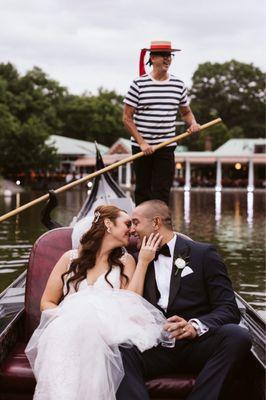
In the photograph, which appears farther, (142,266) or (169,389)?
(142,266)

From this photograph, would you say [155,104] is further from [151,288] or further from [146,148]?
[151,288]

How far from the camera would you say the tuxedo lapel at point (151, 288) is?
3004 mm

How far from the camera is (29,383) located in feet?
8.94

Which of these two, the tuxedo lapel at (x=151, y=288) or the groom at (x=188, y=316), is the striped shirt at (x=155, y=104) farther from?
the tuxedo lapel at (x=151, y=288)

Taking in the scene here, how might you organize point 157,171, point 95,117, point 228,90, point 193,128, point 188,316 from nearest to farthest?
point 188,316 → point 193,128 → point 157,171 → point 95,117 → point 228,90

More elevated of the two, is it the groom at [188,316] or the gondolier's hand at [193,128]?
the gondolier's hand at [193,128]

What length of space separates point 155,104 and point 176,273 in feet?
6.05

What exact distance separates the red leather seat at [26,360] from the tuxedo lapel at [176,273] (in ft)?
1.11

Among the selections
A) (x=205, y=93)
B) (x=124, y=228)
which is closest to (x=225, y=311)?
(x=124, y=228)

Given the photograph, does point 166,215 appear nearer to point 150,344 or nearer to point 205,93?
point 150,344

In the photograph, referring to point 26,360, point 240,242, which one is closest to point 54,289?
point 26,360

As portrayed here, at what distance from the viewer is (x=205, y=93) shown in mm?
68062

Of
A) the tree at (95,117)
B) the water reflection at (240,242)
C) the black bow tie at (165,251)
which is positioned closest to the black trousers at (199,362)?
the black bow tie at (165,251)

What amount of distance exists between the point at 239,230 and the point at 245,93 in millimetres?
55805
